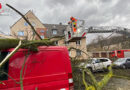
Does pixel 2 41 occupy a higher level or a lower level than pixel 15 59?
higher

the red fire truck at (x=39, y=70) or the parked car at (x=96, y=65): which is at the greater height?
the red fire truck at (x=39, y=70)

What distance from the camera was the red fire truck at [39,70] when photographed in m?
1.90

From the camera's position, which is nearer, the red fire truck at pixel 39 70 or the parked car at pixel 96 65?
the red fire truck at pixel 39 70

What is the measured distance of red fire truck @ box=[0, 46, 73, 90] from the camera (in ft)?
6.24

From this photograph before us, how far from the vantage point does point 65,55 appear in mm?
2369

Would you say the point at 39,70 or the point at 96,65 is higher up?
the point at 39,70

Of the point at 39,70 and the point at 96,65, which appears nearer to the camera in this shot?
the point at 39,70

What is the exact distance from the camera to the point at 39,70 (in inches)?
81.7

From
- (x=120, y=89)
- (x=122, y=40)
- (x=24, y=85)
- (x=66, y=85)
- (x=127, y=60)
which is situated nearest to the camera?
(x=24, y=85)

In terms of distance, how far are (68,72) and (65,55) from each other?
40 cm

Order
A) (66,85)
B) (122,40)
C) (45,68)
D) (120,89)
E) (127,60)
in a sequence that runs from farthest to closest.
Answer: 1. (122,40)
2. (127,60)
3. (120,89)
4. (66,85)
5. (45,68)

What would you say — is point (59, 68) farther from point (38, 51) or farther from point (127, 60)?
point (127, 60)

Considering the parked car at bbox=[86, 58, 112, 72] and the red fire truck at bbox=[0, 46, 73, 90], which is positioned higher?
the red fire truck at bbox=[0, 46, 73, 90]


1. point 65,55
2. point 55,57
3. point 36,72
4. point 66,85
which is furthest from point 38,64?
point 66,85
